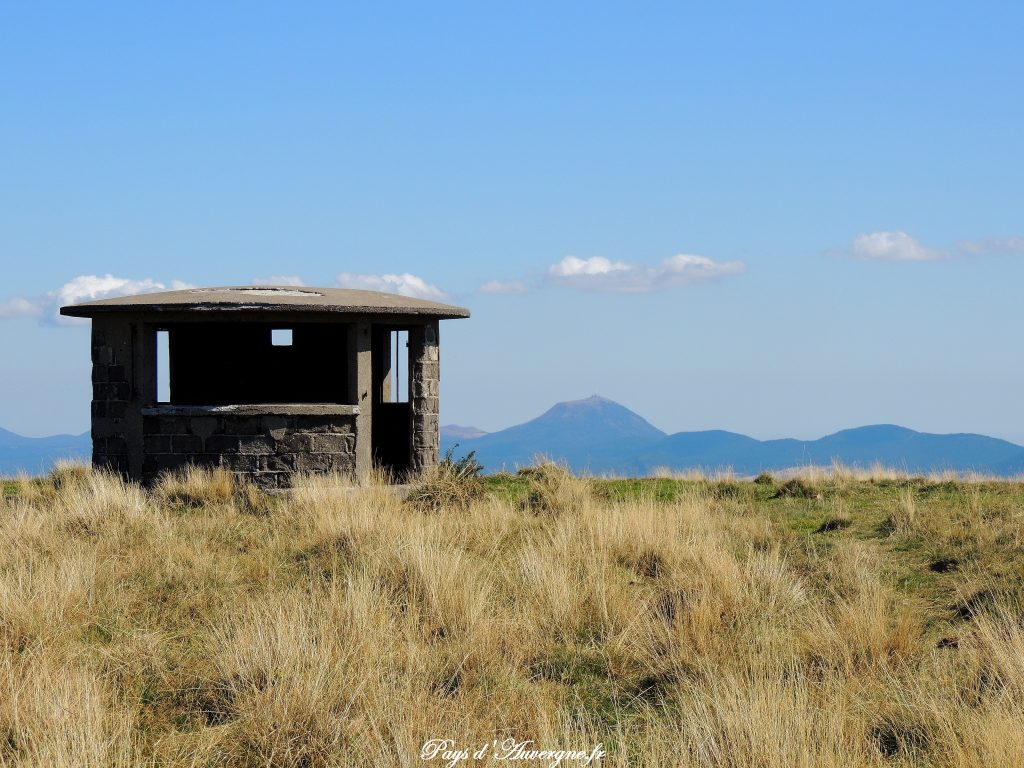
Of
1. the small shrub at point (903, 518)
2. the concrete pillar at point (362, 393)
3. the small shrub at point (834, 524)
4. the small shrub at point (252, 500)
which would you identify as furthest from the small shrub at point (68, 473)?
the small shrub at point (903, 518)

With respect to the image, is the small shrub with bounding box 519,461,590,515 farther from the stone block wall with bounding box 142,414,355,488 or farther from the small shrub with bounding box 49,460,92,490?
the small shrub with bounding box 49,460,92,490

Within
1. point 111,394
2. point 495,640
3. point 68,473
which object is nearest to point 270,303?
point 111,394

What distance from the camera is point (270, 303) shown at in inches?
501

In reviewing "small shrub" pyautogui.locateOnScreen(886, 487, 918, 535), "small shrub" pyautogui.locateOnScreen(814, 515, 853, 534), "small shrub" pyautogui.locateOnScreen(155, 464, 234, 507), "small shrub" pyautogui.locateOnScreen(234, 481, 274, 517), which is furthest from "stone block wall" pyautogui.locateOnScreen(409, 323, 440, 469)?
"small shrub" pyautogui.locateOnScreen(886, 487, 918, 535)

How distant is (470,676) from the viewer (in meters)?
6.00

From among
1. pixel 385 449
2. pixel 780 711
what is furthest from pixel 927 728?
pixel 385 449

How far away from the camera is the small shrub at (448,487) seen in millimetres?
12539

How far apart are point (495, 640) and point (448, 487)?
6514 millimetres

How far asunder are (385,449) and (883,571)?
9.18m

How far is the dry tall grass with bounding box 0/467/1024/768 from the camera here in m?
5.04

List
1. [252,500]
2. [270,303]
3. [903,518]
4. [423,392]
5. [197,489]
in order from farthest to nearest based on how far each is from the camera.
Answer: [423,392] → [270,303] → [197,489] → [252,500] → [903,518]

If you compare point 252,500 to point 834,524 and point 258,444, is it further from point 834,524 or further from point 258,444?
point 834,524

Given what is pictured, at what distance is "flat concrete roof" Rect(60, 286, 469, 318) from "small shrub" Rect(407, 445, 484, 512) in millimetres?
2107

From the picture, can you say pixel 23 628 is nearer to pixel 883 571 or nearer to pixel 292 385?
pixel 883 571
